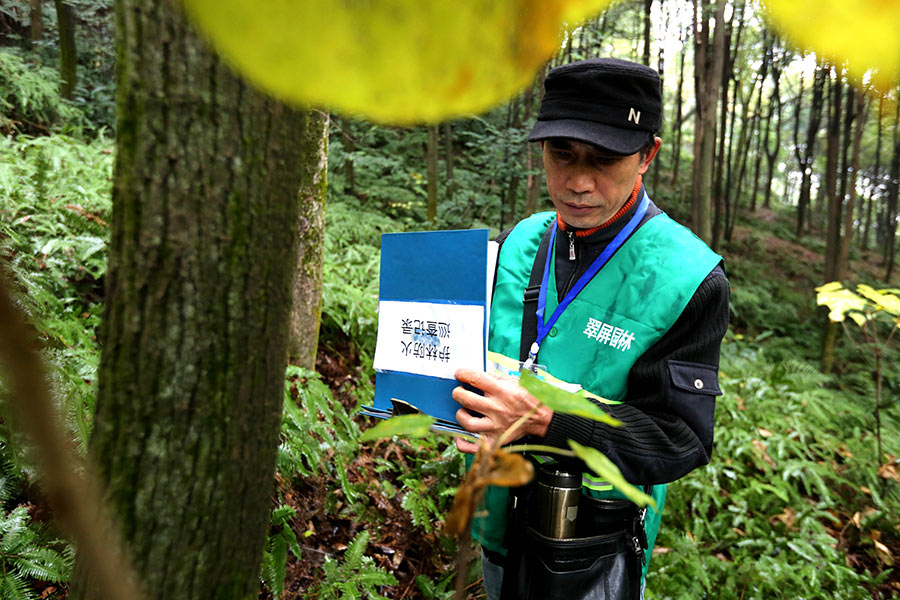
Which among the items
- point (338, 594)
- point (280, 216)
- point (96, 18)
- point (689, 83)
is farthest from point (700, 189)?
Result: point (689, 83)

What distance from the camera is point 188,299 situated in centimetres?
71

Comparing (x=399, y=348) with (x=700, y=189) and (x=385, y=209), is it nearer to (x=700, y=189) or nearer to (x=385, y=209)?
(x=700, y=189)

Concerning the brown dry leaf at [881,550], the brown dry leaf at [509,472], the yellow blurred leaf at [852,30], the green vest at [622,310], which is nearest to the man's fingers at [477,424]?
the green vest at [622,310]

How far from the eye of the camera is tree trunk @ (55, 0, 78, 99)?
26.1ft

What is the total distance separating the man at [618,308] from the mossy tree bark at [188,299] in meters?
0.58

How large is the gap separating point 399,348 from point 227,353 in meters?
0.56

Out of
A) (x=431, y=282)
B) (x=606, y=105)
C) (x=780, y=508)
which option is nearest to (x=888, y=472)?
(x=780, y=508)

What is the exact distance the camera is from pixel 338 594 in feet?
7.54

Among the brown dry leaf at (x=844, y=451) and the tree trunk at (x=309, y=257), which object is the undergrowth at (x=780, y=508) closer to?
the brown dry leaf at (x=844, y=451)

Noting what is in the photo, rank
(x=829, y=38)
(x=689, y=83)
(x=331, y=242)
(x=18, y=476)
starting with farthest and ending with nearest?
1. (x=689, y=83)
2. (x=331, y=242)
3. (x=18, y=476)
4. (x=829, y=38)

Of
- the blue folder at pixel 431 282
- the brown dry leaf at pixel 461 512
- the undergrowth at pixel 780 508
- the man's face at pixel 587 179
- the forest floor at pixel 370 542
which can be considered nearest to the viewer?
the brown dry leaf at pixel 461 512

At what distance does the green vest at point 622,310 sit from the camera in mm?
1393

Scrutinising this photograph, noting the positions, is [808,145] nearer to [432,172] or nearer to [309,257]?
[432,172]

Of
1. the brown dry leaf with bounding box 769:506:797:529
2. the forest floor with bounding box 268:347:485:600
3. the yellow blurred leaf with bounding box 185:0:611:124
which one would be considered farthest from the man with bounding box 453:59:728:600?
the brown dry leaf with bounding box 769:506:797:529
